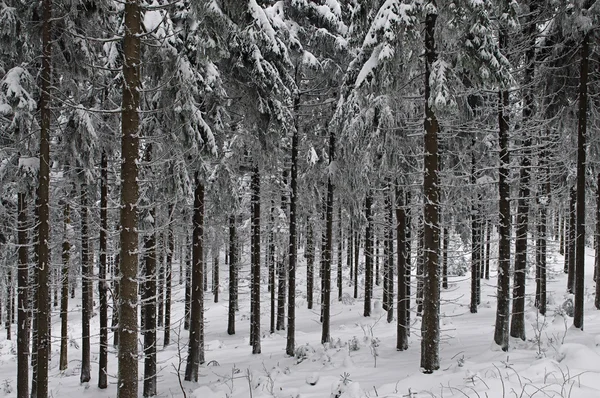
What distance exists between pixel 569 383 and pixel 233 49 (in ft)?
35.6

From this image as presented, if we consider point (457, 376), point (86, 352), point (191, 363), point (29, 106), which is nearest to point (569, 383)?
point (457, 376)

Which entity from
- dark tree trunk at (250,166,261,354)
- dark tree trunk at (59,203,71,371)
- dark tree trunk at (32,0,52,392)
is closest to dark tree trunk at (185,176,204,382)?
dark tree trunk at (250,166,261,354)

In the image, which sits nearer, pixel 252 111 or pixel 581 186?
pixel 252 111

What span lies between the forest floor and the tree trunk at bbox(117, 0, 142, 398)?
25.4 inches

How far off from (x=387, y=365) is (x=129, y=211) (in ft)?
29.2

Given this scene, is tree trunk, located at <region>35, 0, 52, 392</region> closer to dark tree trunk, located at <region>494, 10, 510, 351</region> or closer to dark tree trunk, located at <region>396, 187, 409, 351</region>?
dark tree trunk, located at <region>396, 187, 409, 351</region>

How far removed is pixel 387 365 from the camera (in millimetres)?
12000

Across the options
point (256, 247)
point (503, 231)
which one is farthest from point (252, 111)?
point (503, 231)

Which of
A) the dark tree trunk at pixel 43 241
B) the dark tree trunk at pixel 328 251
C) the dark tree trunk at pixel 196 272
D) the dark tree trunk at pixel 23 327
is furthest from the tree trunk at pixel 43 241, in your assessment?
the dark tree trunk at pixel 328 251

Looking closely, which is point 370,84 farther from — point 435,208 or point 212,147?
point 212,147

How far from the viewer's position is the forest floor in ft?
25.4

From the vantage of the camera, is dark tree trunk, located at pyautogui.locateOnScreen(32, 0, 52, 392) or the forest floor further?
dark tree trunk, located at pyautogui.locateOnScreen(32, 0, 52, 392)

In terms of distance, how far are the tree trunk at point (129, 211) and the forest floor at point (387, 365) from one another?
2.12 ft

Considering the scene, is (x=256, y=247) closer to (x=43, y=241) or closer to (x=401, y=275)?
(x=401, y=275)
